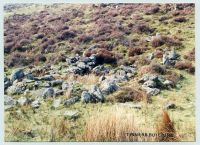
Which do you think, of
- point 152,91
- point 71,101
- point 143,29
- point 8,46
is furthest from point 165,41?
point 8,46

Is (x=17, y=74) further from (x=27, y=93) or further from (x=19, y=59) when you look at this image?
(x=27, y=93)

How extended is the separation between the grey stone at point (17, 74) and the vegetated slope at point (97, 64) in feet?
0.11

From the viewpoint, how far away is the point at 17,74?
34.8 feet

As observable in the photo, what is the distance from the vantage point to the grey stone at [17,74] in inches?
415

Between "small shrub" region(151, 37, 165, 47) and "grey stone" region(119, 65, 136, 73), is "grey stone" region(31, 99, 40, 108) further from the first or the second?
"small shrub" region(151, 37, 165, 47)

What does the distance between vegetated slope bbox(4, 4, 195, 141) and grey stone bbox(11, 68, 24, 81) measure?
0.11ft

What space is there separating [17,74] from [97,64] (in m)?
1.76

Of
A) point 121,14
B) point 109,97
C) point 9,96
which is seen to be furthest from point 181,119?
point 9,96

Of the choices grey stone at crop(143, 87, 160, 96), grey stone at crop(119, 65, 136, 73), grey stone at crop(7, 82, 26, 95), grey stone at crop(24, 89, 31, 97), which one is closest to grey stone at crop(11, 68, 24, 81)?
grey stone at crop(7, 82, 26, 95)

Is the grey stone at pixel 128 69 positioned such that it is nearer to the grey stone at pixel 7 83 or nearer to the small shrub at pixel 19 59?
the small shrub at pixel 19 59

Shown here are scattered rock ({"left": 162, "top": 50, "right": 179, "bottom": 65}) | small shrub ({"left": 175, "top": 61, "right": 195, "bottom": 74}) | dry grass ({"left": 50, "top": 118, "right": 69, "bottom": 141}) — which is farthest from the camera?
scattered rock ({"left": 162, "top": 50, "right": 179, "bottom": 65})

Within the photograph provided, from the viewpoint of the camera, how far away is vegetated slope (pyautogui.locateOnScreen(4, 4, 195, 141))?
394 inches

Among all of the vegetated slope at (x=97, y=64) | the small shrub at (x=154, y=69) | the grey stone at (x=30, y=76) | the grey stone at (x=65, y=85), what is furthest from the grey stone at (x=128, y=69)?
the grey stone at (x=30, y=76)

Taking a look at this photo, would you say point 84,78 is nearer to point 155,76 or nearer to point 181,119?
point 155,76
